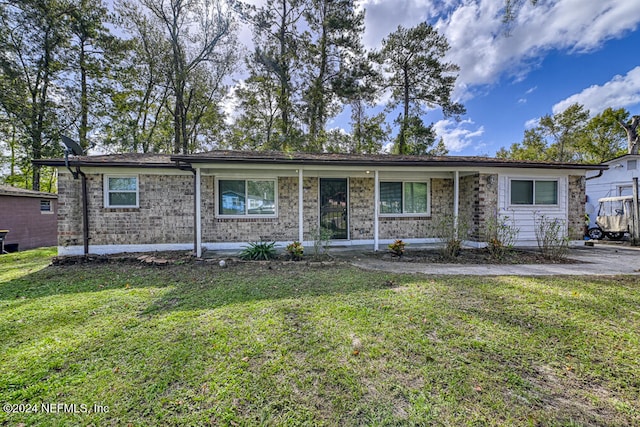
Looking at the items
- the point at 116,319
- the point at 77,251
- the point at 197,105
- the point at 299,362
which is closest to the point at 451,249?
the point at 299,362

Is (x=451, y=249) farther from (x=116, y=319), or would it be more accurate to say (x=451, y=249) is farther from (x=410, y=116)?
(x=410, y=116)

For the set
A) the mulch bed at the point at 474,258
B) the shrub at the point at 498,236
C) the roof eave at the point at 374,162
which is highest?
the roof eave at the point at 374,162

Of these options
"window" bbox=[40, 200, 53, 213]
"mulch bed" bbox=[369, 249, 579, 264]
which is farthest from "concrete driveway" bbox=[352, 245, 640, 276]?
"window" bbox=[40, 200, 53, 213]

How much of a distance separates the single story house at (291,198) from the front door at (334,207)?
0.04 m

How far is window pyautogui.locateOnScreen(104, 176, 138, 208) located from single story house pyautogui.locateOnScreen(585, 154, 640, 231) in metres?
18.8

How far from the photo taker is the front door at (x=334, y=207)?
9.09 meters

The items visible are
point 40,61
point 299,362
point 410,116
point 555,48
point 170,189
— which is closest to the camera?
point 299,362

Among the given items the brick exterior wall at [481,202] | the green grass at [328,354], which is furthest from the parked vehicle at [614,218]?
the green grass at [328,354]

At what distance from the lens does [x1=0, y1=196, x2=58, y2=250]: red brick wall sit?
11.3m

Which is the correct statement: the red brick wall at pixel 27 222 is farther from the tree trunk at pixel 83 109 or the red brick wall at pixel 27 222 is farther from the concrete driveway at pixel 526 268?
the concrete driveway at pixel 526 268

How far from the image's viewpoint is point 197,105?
722 inches

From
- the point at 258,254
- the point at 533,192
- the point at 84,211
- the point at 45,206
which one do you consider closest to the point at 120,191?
the point at 84,211

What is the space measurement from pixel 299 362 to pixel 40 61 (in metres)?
22.8

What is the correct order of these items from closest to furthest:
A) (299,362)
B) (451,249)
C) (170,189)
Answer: (299,362) → (451,249) → (170,189)
